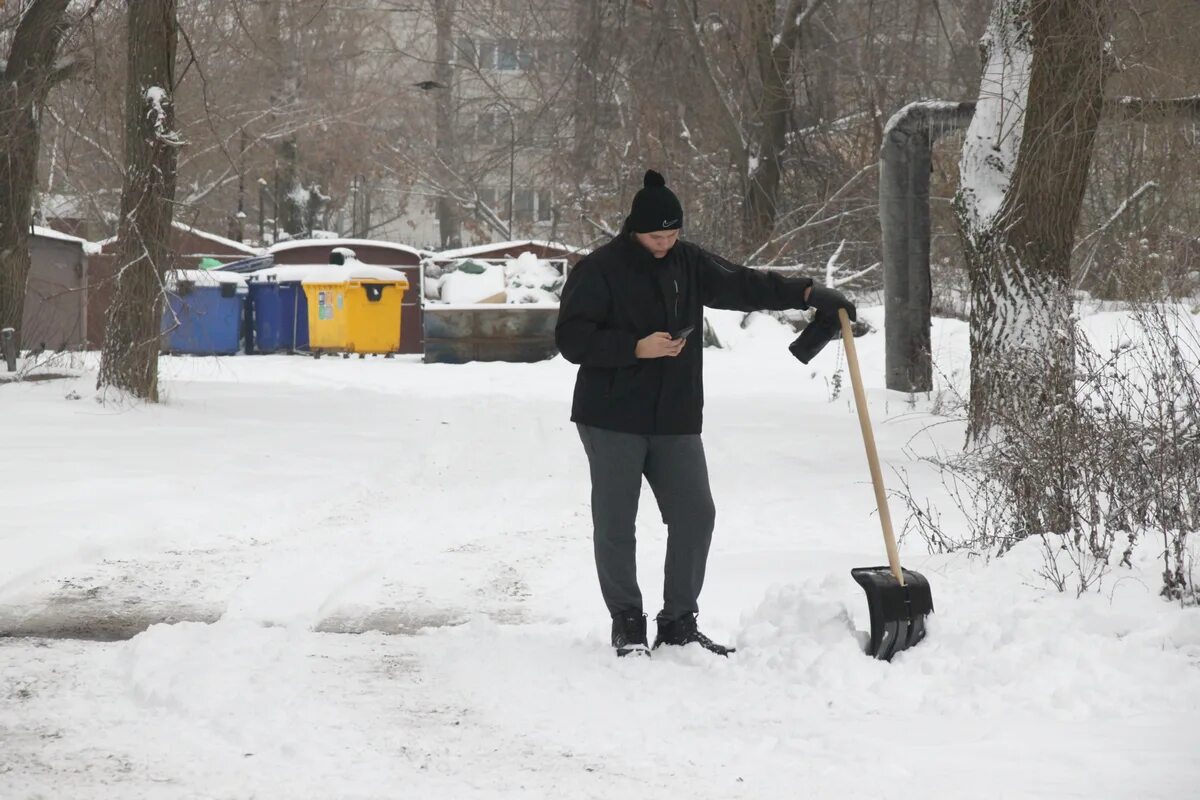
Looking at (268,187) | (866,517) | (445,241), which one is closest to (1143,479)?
(866,517)

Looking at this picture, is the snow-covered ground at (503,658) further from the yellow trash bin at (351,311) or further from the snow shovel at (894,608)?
the yellow trash bin at (351,311)

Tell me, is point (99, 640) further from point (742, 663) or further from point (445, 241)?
point (445, 241)

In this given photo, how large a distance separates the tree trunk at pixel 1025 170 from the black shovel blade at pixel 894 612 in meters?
4.15

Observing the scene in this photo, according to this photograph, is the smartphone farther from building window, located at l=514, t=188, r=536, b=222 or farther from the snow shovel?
building window, located at l=514, t=188, r=536, b=222

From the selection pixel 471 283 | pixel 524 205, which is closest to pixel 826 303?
pixel 471 283

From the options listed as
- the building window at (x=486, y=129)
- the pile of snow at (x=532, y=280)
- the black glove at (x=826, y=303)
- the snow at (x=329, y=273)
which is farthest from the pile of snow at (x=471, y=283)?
the black glove at (x=826, y=303)

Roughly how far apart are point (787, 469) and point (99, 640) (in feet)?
20.3

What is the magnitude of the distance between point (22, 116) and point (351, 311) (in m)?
10.4

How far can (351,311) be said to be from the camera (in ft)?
80.8

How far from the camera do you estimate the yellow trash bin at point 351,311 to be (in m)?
24.6

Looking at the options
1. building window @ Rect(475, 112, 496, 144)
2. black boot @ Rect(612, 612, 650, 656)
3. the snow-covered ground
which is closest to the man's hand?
Result: black boot @ Rect(612, 612, 650, 656)

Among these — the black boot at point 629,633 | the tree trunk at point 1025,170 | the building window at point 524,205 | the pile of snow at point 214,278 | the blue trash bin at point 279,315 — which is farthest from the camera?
the building window at point 524,205

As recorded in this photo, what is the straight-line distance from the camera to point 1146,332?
639 cm

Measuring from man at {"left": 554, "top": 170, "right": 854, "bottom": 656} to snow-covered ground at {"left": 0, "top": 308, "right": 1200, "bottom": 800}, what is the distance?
25 centimetres
